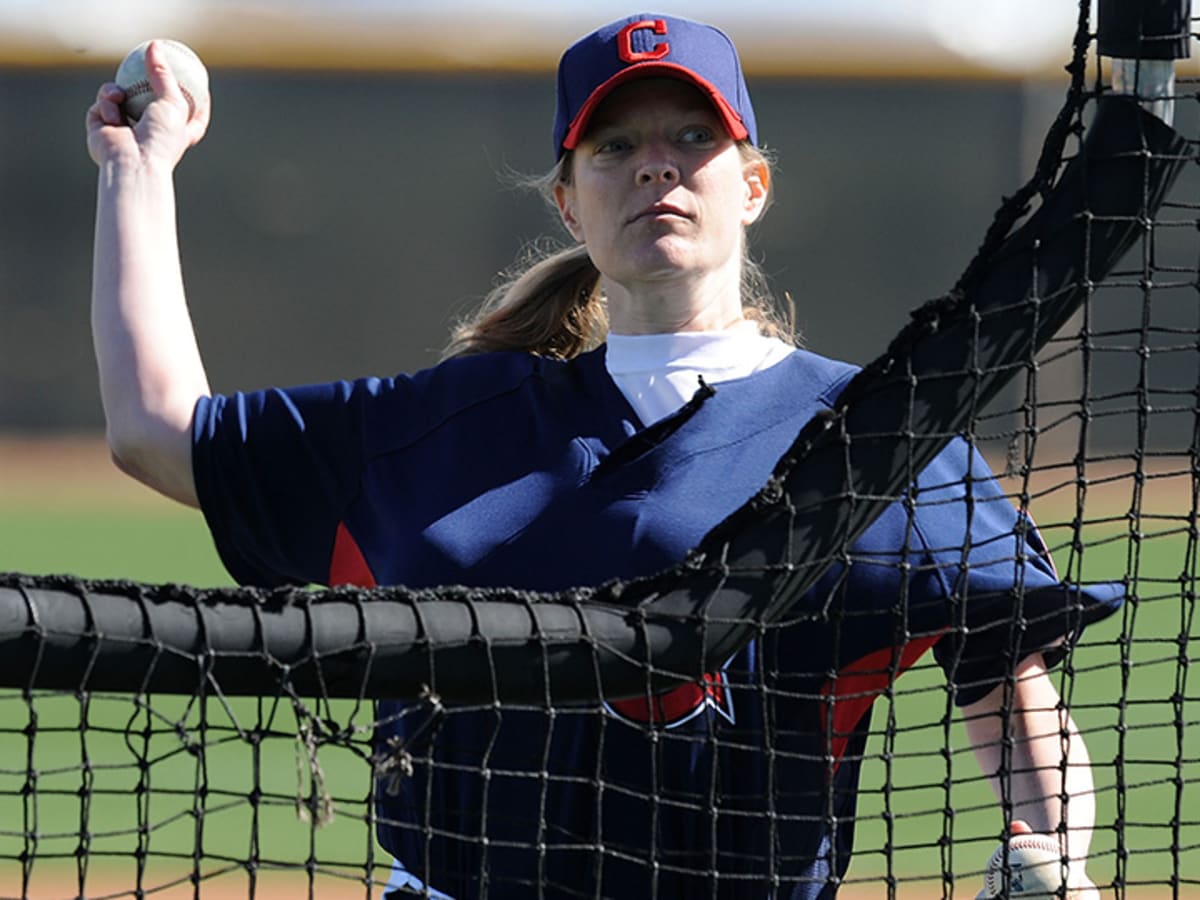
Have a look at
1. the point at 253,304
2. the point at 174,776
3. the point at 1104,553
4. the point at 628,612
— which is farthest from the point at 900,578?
the point at 253,304

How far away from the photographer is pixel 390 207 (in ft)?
54.2

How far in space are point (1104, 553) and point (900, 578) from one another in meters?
8.73

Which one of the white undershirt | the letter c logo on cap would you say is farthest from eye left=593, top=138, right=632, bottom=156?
the white undershirt

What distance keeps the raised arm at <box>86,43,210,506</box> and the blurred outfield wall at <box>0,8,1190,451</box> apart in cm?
1384

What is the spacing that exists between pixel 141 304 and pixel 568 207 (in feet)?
1.90

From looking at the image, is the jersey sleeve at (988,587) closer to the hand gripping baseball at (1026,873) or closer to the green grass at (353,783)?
the hand gripping baseball at (1026,873)

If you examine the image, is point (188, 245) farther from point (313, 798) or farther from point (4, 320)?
point (313, 798)

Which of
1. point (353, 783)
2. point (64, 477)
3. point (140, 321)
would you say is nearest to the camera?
point (140, 321)

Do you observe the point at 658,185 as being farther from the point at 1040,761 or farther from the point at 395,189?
the point at 395,189

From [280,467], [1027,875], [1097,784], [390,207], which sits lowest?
[1097,784]

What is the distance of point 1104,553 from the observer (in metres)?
10.1

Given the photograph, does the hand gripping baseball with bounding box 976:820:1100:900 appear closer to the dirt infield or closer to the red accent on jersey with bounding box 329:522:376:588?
the red accent on jersey with bounding box 329:522:376:588

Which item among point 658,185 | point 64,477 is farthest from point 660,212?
point 64,477

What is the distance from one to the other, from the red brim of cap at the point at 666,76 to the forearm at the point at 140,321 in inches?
19.2
